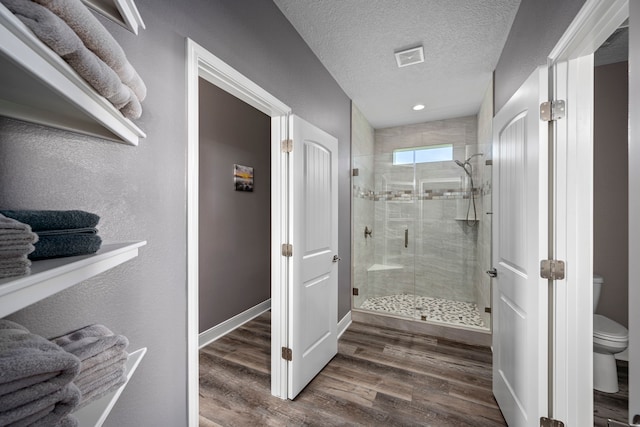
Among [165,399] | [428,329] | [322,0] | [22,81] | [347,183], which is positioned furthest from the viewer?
[347,183]

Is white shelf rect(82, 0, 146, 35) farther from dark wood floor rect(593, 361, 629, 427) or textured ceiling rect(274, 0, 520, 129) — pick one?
dark wood floor rect(593, 361, 629, 427)

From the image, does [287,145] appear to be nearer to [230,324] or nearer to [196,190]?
[196,190]

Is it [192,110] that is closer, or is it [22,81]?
[22,81]

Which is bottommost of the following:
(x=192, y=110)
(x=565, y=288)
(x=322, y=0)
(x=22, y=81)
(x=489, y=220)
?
(x=565, y=288)

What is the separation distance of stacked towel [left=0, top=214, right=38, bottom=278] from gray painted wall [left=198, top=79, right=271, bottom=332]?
7.66 ft

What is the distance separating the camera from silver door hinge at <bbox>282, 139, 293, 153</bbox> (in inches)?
72.4

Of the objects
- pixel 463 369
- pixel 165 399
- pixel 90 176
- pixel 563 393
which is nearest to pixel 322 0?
pixel 90 176

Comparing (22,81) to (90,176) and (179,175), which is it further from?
(179,175)

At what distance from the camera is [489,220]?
265 cm

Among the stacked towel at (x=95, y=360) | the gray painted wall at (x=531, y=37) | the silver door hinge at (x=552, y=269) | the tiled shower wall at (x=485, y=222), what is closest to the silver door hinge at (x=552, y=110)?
the gray painted wall at (x=531, y=37)

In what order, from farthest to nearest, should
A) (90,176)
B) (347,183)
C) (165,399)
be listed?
(347,183), (165,399), (90,176)

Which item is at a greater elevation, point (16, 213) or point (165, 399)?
point (16, 213)

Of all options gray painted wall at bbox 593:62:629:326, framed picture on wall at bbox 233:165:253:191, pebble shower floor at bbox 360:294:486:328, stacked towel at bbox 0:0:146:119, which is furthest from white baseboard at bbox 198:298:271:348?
gray painted wall at bbox 593:62:629:326

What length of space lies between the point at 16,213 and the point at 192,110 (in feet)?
2.80
